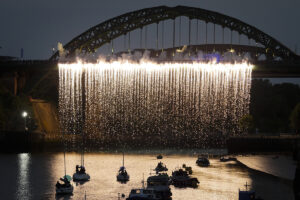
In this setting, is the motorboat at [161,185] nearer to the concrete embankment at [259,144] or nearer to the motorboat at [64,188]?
the motorboat at [64,188]

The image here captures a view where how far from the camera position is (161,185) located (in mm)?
60219

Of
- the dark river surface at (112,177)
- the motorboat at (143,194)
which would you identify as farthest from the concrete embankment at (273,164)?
the motorboat at (143,194)

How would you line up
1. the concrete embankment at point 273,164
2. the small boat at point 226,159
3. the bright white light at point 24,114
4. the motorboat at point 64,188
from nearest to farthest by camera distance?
the motorboat at point 64,188
the concrete embankment at point 273,164
the small boat at point 226,159
the bright white light at point 24,114

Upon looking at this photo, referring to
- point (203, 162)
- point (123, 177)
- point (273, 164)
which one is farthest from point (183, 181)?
point (273, 164)

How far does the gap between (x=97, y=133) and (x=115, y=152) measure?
26.9ft

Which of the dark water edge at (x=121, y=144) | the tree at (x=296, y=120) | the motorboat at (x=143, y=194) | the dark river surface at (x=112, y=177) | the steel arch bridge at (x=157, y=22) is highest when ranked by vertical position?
the steel arch bridge at (x=157, y=22)

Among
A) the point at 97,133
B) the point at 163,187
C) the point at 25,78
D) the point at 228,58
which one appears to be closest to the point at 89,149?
the point at 97,133

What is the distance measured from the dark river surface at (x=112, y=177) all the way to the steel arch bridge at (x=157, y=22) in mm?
24211

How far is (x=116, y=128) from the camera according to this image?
105m

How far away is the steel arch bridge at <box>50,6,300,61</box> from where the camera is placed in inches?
4250

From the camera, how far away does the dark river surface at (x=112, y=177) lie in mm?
60125

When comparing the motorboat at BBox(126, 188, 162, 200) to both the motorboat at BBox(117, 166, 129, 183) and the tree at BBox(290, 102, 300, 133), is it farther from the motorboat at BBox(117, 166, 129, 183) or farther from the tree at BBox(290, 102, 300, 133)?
the tree at BBox(290, 102, 300, 133)

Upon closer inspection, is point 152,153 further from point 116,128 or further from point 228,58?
point 228,58

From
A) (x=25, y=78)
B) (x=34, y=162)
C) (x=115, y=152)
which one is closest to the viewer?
(x=34, y=162)
